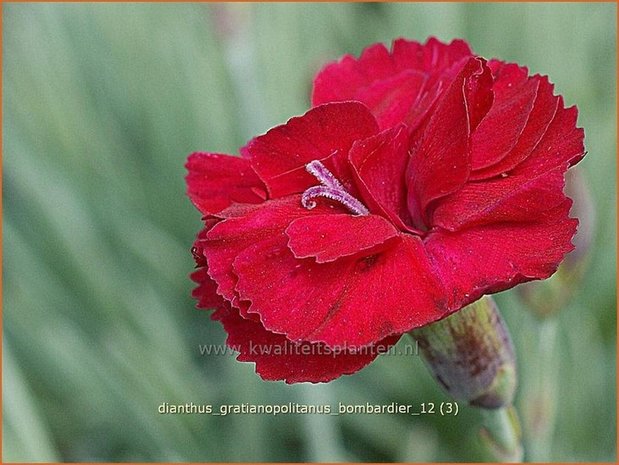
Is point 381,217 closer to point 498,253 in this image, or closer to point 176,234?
point 498,253

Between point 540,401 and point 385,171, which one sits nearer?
point 385,171

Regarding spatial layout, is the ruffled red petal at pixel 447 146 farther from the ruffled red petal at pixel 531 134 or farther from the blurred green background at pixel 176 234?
the blurred green background at pixel 176 234

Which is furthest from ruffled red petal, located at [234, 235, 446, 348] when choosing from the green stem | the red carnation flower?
the green stem

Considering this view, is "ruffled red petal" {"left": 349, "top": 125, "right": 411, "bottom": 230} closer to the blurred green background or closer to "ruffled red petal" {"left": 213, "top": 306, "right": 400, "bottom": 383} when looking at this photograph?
"ruffled red petal" {"left": 213, "top": 306, "right": 400, "bottom": 383}

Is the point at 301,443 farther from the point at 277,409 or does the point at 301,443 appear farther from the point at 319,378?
the point at 319,378

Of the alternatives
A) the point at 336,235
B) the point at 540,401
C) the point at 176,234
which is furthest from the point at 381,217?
the point at 176,234

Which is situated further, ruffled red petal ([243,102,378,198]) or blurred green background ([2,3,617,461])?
blurred green background ([2,3,617,461])

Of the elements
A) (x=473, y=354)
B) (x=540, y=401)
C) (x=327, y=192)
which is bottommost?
(x=540, y=401)

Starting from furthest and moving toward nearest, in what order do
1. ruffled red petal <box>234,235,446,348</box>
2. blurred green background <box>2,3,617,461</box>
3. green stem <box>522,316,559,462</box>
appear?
blurred green background <box>2,3,617,461</box>
green stem <box>522,316,559,462</box>
ruffled red petal <box>234,235,446,348</box>

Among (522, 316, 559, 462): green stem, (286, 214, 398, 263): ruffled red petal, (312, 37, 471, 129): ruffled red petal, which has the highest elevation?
(312, 37, 471, 129): ruffled red petal
